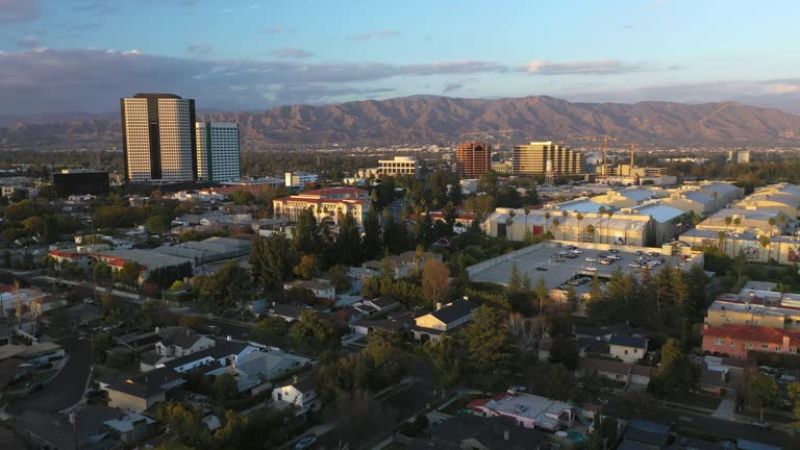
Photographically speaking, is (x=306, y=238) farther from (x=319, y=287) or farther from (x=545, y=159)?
(x=545, y=159)

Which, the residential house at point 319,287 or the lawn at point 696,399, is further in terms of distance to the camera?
the residential house at point 319,287

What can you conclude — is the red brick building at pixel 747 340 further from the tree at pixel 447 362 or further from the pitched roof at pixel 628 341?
the tree at pixel 447 362

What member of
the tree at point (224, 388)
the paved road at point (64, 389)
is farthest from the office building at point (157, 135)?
the tree at point (224, 388)

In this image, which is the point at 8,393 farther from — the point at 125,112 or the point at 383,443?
the point at 125,112

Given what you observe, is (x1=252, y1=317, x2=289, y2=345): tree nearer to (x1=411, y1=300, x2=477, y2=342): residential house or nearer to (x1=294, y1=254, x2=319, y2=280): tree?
(x1=411, y1=300, x2=477, y2=342): residential house

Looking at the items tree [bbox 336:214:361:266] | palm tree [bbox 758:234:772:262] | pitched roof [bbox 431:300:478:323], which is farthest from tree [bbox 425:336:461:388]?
palm tree [bbox 758:234:772:262]

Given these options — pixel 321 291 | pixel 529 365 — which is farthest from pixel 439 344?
pixel 321 291
